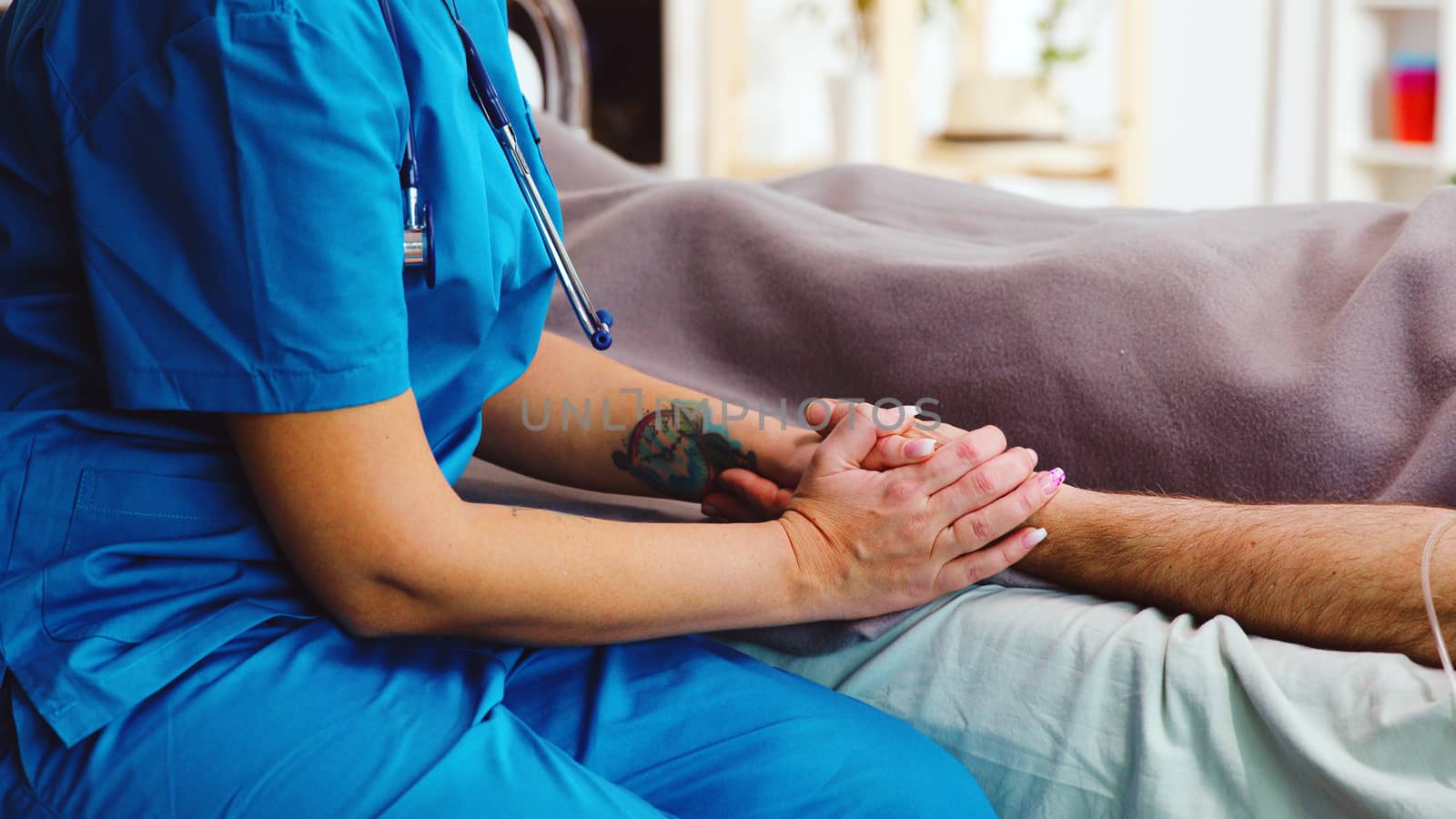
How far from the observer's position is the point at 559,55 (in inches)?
106

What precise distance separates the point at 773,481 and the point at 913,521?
8.0 inches

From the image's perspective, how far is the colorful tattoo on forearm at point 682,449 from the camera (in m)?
1.10

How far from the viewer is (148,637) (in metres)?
0.73

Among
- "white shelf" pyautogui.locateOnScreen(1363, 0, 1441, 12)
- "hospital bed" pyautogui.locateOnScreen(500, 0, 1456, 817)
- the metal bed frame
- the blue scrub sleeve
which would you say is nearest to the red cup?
"white shelf" pyautogui.locateOnScreen(1363, 0, 1441, 12)

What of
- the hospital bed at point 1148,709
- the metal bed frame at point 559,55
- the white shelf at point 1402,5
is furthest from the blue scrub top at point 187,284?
the white shelf at point 1402,5

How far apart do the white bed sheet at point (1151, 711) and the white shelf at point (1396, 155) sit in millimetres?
2564

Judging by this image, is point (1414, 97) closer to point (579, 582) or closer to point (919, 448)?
point (919, 448)

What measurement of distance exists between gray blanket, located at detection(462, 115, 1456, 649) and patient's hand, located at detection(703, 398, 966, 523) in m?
0.11

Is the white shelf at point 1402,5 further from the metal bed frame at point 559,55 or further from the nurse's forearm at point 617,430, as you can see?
the nurse's forearm at point 617,430

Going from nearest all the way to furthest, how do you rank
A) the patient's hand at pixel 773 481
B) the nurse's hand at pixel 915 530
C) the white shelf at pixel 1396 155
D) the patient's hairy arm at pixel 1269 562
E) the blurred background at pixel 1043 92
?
the patient's hairy arm at pixel 1269 562
the nurse's hand at pixel 915 530
the patient's hand at pixel 773 481
the white shelf at pixel 1396 155
the blurred background at pixel 1043 92

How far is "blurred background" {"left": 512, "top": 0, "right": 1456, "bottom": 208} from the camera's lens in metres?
3.18

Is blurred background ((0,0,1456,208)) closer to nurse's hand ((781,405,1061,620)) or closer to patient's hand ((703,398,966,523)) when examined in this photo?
patient's hand ((703,398,966,523))

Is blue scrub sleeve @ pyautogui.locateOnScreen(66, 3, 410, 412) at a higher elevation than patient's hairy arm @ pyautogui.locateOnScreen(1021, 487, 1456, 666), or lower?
higher

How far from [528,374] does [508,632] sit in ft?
1.25
